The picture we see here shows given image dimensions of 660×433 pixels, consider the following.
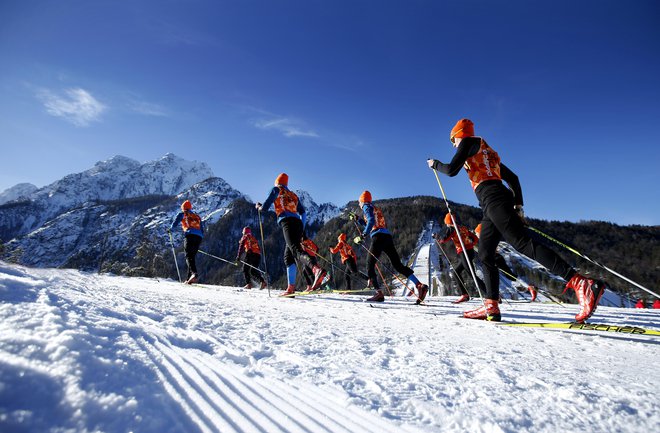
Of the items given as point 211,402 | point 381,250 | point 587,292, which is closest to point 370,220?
point 381,250

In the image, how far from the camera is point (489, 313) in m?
3.50

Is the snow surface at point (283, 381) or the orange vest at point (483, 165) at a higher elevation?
the orange vest at point (483, 165)

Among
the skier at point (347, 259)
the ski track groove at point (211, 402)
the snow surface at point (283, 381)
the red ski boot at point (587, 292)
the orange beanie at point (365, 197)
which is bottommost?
the ski track groove at point (211, 402)

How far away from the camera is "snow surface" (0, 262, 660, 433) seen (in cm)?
94

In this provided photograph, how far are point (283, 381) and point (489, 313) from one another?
2.98 m

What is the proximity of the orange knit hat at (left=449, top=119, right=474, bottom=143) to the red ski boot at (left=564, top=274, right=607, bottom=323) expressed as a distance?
191 centimetres

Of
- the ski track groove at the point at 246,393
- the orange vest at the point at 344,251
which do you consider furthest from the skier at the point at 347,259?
the ski track groove at the point at 246,393

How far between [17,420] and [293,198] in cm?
606

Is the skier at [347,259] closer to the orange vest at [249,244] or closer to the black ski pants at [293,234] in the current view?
the orange vest at [249,244]

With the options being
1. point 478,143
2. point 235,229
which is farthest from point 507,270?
point 235,229

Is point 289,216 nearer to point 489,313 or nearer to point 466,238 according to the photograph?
point 489,313

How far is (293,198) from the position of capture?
6.76 meters

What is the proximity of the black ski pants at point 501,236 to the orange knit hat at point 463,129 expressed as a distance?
0.70 m

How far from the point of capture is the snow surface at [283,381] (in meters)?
0.94
